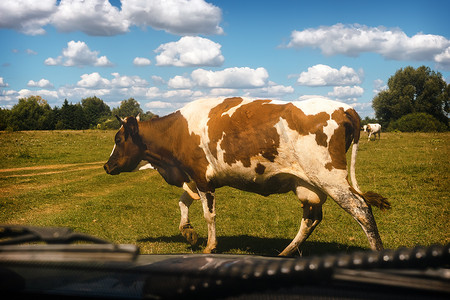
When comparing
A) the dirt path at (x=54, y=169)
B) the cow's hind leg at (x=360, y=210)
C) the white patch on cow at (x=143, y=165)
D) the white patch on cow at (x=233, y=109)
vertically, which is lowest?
the dirt path at (x=54, y=169)

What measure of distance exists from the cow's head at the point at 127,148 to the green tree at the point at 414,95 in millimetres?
65232

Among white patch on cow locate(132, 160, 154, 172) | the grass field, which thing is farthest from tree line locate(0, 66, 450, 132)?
Answer: white patch on cow locate(132, 160, 154, 172)

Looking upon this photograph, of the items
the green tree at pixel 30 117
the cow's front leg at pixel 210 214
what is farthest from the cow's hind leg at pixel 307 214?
the green tree at pixel 30 117

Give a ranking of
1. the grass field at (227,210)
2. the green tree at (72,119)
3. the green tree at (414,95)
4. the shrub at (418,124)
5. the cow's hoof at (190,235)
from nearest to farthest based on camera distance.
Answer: the cow's hoof at (190,235) < the grass field at (227,210) < the green tree at (72,119) < the shrub at (418,124) < the green tree at (414,95)

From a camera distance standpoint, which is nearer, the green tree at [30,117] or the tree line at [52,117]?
the tree line at [52,117]

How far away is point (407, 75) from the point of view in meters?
66.9

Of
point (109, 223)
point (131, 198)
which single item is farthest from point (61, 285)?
point (131, 198)

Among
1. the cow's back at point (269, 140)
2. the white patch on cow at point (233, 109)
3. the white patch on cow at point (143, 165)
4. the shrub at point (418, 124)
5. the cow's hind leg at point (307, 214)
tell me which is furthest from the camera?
the shrub at point (418, 124)

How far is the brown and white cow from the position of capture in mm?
5379

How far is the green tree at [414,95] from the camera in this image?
214ft

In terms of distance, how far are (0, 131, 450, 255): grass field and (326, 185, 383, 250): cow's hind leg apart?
67.4 inches

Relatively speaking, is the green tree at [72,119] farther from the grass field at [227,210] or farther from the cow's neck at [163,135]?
the cow's neck at [163,135]

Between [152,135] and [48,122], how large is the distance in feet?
155

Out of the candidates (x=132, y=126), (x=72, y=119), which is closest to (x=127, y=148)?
(x=132, y=126)
